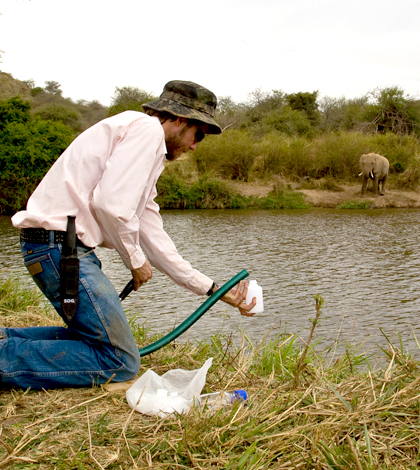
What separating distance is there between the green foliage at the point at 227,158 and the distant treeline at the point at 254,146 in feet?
0.16

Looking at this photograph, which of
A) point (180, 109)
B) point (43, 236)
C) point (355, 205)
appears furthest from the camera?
point (355, 205)

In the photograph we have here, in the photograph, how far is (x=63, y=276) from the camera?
102 inches

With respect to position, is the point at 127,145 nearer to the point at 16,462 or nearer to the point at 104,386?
the point at 104,386

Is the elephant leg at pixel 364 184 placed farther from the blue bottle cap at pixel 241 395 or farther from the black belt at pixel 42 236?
the black belt at pixel 42 236

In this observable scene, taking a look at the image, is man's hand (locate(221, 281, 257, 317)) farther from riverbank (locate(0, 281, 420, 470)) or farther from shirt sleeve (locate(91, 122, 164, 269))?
shirt sleeve (locate(91, 122, 164, 269))

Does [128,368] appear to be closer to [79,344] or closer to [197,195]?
[79,344]

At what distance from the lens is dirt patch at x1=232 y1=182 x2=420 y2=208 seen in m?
23.8

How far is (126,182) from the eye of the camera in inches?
99.0

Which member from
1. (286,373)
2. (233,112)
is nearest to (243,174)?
(233,112)

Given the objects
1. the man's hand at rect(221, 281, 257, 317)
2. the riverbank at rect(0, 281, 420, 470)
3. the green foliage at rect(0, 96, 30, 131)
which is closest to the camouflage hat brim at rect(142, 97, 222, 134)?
the man's hand at rect(221, 281, 257, 317)

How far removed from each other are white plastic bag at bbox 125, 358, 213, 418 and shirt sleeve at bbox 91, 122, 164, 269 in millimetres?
709

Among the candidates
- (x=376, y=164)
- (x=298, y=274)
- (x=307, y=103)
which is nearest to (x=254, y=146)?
(x=376, y=164)

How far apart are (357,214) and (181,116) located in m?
18.6

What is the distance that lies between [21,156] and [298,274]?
46.0 ft
